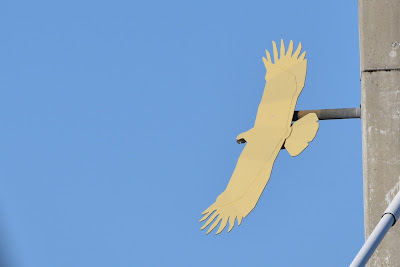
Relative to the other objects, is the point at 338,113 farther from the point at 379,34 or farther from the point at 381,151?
the point at 379,34

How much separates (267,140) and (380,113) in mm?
950

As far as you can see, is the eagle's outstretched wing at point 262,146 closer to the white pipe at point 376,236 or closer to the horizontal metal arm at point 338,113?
the horizontal metal arm at point 338,113

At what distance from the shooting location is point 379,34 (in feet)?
20.9

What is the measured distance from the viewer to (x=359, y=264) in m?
3.84

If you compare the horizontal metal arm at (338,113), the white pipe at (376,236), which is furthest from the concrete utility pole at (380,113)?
the white pipe at (376,236)

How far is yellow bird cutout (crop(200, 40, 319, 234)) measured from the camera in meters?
6.52

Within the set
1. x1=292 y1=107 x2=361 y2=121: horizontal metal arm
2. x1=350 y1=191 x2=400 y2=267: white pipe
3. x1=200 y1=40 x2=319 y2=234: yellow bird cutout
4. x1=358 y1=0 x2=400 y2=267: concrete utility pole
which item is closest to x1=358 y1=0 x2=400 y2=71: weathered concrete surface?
x1=358 y1=0 x2=400 y2=267: concrete utility pole

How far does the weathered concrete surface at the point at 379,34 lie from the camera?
20.6ft

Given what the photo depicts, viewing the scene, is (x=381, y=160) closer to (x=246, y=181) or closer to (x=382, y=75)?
(x=382, y=75)

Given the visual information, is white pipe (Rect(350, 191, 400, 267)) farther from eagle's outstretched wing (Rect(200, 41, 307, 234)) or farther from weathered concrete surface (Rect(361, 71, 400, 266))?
eagle's outstretched wing (Rect(200, 41, 307, 234))

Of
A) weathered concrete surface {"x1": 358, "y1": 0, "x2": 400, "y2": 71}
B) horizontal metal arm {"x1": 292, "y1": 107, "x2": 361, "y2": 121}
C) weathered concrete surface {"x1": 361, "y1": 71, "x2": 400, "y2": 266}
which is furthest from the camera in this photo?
horizontal metal arm {"x1": 292, "y1": 107, "x2": 361, "y2": 121}

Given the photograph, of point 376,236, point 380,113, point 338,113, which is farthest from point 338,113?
point 376,236

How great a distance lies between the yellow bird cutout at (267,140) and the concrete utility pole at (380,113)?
18.9 inches

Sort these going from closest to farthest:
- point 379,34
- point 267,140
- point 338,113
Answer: point 379,34
point 338,113
point 267,140
